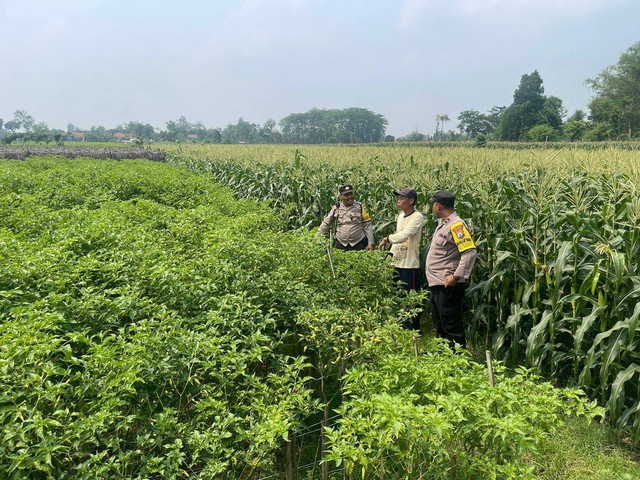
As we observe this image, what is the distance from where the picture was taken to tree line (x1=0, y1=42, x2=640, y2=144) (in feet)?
175

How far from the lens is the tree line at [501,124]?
175ft

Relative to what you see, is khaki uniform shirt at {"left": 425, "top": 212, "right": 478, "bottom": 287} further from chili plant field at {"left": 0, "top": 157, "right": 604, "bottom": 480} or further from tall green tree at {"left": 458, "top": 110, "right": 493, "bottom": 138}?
tall green tree at {"left": 458, "top": 110, "right": 493, "bottom": 138}

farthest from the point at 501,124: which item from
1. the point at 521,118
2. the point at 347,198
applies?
the point at 347,198

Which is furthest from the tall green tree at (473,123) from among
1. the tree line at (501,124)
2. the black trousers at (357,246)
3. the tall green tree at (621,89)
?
the black trousers at (357,246)

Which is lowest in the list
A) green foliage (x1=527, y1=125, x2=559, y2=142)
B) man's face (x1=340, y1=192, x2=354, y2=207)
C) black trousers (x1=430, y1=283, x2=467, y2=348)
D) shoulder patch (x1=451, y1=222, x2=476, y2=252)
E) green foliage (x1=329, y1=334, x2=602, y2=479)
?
black trousers (x1=430, y1=283, x2=467, y2=348)

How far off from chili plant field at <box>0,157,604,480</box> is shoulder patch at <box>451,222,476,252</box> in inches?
60.7

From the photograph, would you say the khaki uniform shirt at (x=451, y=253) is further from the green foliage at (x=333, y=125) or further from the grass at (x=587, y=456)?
the green foliage at (x=333, y=125)

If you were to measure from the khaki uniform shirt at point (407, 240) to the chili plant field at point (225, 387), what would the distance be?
189 cm

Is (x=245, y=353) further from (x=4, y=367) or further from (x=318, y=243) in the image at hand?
(x=318, y=243)

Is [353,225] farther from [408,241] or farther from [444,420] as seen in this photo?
[444,420]

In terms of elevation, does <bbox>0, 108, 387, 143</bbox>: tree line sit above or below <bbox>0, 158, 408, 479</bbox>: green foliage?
above

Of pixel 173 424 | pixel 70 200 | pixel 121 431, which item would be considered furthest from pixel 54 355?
pixel 70 200

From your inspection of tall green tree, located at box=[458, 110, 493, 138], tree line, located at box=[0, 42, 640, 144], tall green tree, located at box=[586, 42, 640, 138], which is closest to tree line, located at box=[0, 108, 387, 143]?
tree line, located at box=[0, 42, 640, 144]

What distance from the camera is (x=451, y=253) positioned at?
4.95 m
